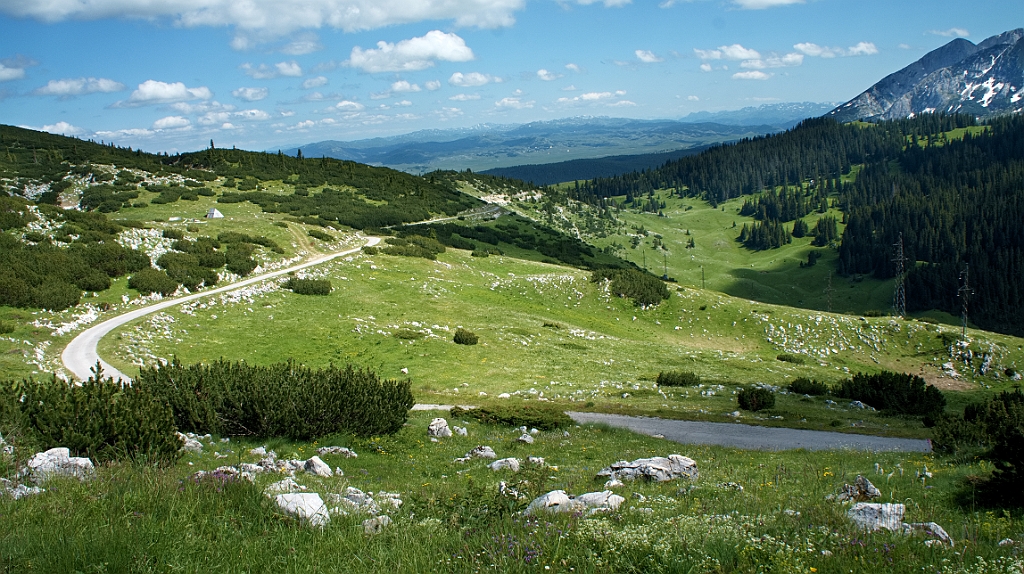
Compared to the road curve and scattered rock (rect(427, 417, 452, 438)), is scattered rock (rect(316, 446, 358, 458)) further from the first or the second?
the road curve

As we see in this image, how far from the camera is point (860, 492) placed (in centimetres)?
965

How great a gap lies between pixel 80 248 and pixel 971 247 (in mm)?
218754

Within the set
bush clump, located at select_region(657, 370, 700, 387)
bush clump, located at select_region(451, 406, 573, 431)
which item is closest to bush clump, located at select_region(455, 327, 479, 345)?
bush clump, located at select_region(657, 370, 700, 387)

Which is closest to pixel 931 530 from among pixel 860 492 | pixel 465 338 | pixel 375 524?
pixel 860 492

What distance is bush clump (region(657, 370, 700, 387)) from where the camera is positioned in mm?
33125

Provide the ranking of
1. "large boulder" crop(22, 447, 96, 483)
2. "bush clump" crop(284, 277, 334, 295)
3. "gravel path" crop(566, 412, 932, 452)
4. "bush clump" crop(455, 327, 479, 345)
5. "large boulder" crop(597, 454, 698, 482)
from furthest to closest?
"bush clump" crop(284, 277, 334, 295)
"bush clump" crop(455, 327, 479, 345)
"gravel path" crop(566, 412, 932, 452)
"large boulder" crop(597, 454, 698, 482)
"large boulder" crop(22, 447, 96, 483)

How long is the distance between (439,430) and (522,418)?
3903 millimetres

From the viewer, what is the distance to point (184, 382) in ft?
55.4

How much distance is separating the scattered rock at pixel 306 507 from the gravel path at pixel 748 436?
54.0 feet

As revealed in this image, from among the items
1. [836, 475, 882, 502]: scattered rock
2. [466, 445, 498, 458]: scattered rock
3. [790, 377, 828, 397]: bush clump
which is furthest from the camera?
[790, 377, 828, 397]: bush clump

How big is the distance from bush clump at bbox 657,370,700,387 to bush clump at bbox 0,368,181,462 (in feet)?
86.3

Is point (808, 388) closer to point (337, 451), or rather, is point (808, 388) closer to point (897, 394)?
point (897, 394)

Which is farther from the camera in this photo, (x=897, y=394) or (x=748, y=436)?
(x=897, y=394)

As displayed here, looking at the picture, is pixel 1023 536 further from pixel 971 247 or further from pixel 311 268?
pixel 971 247
